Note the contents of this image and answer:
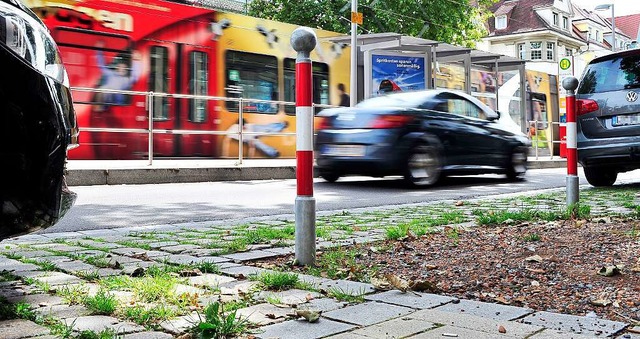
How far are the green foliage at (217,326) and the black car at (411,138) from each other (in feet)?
24.6

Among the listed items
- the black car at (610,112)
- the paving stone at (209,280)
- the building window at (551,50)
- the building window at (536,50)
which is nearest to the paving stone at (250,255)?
the paving stone at (209,280)

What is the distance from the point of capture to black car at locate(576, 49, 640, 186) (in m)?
9.16

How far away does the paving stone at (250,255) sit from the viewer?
4.15 meters

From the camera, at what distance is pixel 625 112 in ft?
30.2

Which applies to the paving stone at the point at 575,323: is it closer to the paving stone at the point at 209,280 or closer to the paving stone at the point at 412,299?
the paving stone at the point at 412,299

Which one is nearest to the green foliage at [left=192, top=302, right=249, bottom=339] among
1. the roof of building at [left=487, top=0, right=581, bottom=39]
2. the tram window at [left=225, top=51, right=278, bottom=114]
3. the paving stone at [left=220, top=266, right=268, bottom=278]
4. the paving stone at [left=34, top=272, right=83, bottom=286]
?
the paving stone at [left=220, top=266, right=268, bottom=278]

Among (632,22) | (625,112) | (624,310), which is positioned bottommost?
(624,310)

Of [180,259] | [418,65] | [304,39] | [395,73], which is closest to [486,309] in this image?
[304,39]

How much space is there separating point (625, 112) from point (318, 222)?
5179mm

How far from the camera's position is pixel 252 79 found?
15891 mm

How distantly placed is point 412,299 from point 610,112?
7.27 m

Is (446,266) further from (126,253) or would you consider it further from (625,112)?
(625,112)

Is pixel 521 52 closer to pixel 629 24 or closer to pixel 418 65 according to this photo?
pixel 629 24

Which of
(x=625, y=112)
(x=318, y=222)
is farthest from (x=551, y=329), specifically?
(x=625, y=112)
